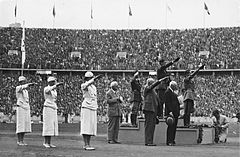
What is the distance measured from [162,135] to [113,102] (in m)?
2.09

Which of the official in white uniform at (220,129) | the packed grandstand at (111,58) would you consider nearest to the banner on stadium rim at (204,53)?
the packed grandstand at (111,58)

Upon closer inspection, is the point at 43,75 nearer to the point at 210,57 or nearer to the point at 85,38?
the point at 85,38

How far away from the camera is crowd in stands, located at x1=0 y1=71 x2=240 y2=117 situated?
44.8 m

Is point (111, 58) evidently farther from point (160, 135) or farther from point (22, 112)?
point (22, 112)

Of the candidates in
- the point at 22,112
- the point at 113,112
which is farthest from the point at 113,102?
the point at 22,112

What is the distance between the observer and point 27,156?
10750 mm

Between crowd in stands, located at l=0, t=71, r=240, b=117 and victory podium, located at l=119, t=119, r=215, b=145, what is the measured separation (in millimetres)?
25721

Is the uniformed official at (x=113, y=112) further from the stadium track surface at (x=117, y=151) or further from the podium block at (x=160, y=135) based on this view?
the stadium track surface at (x=117, y=151)

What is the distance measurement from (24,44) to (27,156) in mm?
41103

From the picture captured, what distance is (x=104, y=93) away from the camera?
156 feet

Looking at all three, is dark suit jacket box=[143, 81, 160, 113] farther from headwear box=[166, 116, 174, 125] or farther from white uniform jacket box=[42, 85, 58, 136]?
white uniform jacket box=[42, 85, 58, 136]

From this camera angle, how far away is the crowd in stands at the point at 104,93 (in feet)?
147

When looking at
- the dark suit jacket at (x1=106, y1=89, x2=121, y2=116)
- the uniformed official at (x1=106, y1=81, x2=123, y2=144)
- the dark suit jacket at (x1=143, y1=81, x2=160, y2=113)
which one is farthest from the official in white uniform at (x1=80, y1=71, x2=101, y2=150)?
the dark suit jacket at (x1=106, y1=89, x2=121, y2=116)

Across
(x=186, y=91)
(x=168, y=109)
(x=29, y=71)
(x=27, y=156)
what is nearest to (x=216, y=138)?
(x=186, y=91)
